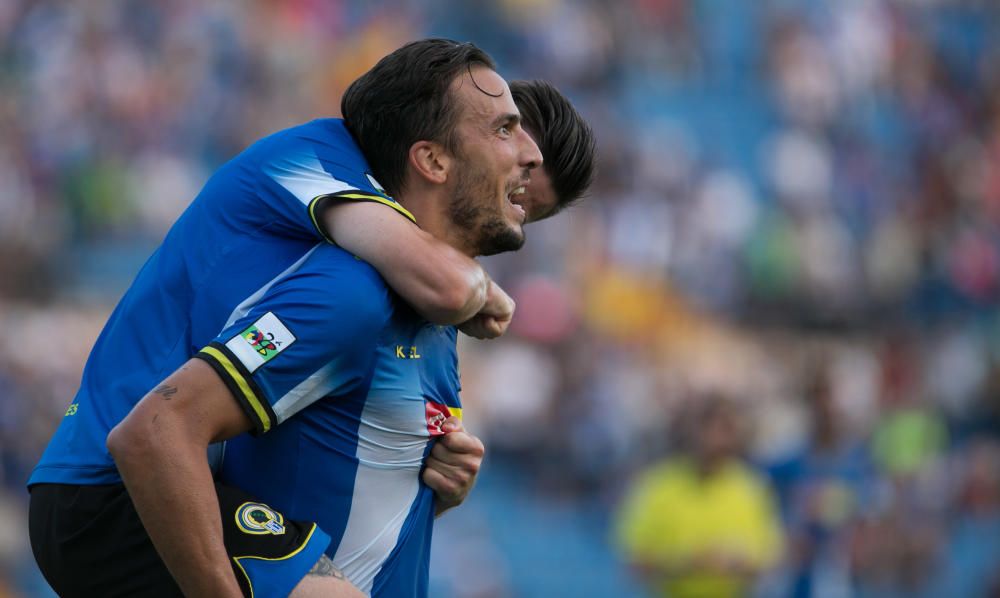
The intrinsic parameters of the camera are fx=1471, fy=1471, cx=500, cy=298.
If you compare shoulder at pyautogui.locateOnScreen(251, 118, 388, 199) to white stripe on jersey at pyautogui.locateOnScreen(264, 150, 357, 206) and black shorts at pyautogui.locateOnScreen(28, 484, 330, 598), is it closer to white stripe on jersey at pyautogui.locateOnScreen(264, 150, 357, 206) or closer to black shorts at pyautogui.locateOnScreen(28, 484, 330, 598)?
white stripe on jersey at pyautogui.locateOnScreen(264, 150, 357, 206)

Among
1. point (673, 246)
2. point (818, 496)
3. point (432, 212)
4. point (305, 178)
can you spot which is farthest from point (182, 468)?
point (673, 246)

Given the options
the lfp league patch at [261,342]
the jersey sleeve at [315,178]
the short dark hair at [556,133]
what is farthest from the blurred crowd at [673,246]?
the lfp league patch at [261,342]

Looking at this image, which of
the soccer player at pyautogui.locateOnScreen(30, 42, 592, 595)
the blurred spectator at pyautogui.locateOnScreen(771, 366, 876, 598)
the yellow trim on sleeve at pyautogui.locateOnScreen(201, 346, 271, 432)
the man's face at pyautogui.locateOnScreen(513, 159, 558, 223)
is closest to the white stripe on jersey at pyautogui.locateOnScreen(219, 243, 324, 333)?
the soccer player at pyautogui.locateOnScreen(30, 42, 592, 595)

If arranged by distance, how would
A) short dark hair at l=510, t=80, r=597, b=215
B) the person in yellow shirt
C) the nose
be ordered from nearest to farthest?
the nose → short dark hair at l=510, t=80, r=597, b=215 → the person in yellow shirt

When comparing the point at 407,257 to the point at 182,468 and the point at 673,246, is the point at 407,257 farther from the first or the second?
the point at 673,246

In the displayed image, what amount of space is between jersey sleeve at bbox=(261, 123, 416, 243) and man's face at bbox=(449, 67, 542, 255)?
0.54 feet

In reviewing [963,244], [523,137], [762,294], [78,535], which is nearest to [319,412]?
[78,535]

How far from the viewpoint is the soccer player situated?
297cm

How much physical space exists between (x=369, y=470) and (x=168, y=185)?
897 cm

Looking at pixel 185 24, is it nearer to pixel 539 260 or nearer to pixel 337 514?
pixel 539 260

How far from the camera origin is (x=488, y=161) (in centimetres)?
332

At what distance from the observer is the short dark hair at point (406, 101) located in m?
3.28

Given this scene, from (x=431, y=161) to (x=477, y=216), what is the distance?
0.17 metres

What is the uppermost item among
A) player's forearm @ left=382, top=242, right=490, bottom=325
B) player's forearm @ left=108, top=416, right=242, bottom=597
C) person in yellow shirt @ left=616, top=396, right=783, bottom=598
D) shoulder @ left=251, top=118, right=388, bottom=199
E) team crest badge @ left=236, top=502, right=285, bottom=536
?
shoulder @ left=251, top=118, right=388, bottom=199
